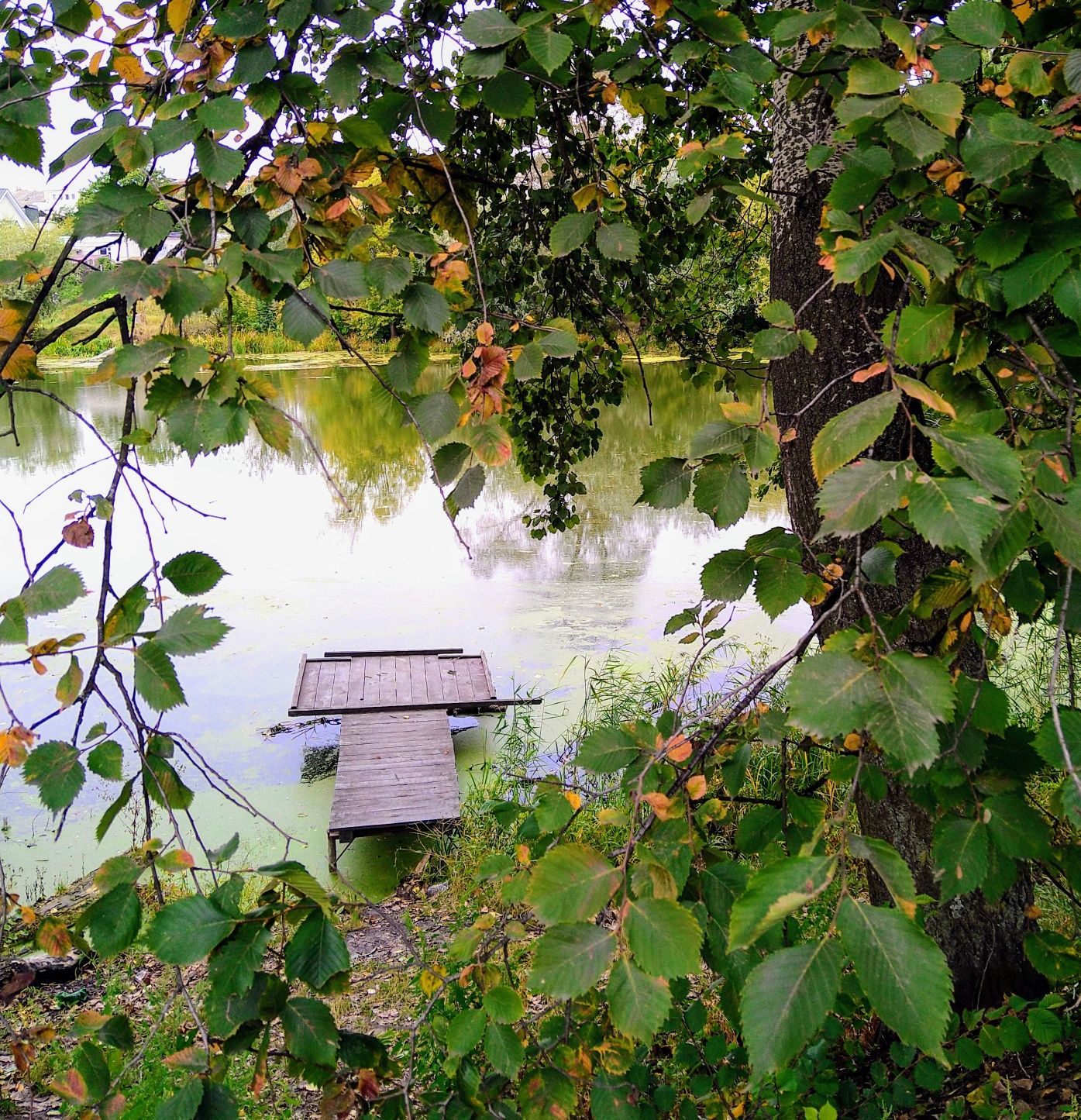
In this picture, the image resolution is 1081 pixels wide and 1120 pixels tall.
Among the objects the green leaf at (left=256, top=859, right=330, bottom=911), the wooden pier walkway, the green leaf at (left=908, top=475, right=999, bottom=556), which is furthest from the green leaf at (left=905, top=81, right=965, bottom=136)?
the wooden pier walkway

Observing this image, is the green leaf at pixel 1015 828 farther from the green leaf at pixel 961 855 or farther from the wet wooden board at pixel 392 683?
the wet wooden board at pixel 392 683

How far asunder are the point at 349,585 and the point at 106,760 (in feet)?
20.7

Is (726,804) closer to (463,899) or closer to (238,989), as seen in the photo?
(238,989)

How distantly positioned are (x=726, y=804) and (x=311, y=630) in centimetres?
538

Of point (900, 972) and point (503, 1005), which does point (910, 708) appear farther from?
point (503, 1005)

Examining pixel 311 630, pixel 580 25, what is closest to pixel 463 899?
pixel 580 25

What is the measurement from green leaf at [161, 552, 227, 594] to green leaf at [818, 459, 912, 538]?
0.47 metres

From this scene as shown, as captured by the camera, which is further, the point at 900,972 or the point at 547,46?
the point at 547,46

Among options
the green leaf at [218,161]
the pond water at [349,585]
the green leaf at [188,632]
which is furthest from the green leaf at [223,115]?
the pond water at [349,585]

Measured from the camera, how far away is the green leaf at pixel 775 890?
0.50 metres

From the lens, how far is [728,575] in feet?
3.05

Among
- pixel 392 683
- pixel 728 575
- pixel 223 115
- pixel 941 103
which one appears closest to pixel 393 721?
pixel 392 683

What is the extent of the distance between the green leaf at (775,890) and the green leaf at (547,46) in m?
0.70

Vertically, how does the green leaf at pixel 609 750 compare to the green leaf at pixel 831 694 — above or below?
below
